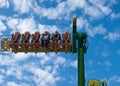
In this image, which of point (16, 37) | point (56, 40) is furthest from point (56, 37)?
point (16, 37)

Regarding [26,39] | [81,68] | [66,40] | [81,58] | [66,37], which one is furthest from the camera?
[26,39]

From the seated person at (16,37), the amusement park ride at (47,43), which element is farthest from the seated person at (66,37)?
the seated person at (16,37)

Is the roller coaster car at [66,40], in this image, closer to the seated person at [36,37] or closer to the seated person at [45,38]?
the seated person at [45,38]

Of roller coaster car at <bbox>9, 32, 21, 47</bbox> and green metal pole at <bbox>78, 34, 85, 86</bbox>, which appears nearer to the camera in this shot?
green metal pole at <bbox>78, 34, 85, 86</bbox>

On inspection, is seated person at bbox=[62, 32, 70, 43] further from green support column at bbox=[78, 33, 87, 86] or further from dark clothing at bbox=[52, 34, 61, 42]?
green support column at bbox=[78, 33, 87, 86]

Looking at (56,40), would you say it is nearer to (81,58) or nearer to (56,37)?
(56,37)

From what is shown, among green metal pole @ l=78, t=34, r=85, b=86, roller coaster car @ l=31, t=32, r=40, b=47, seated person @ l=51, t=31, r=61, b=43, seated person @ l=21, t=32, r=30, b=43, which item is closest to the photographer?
green metal pole @ l=78, t=34, r=85, b=86

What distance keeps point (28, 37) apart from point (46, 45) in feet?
5.64

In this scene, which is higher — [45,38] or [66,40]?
[45,38]

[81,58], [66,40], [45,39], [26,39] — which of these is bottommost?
[81,58]

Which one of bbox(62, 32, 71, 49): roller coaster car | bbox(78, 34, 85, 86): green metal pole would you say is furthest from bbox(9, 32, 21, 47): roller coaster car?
bbox(78, 34, 85, 86): green metal pole

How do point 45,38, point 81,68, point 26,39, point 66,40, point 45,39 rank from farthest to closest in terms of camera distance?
1. point 45,38
2. point 45,39
3. point 26,39
4. point 66,40
5. point 81,68

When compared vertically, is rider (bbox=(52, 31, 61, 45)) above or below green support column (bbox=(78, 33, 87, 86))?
above

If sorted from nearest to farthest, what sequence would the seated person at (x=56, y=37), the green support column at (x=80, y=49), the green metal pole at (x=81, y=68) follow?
1. the green metal pole at (x=81, y=68)
2. the green support column at (x=80, y=49)
3. the seated person at (x=56, y=37)
